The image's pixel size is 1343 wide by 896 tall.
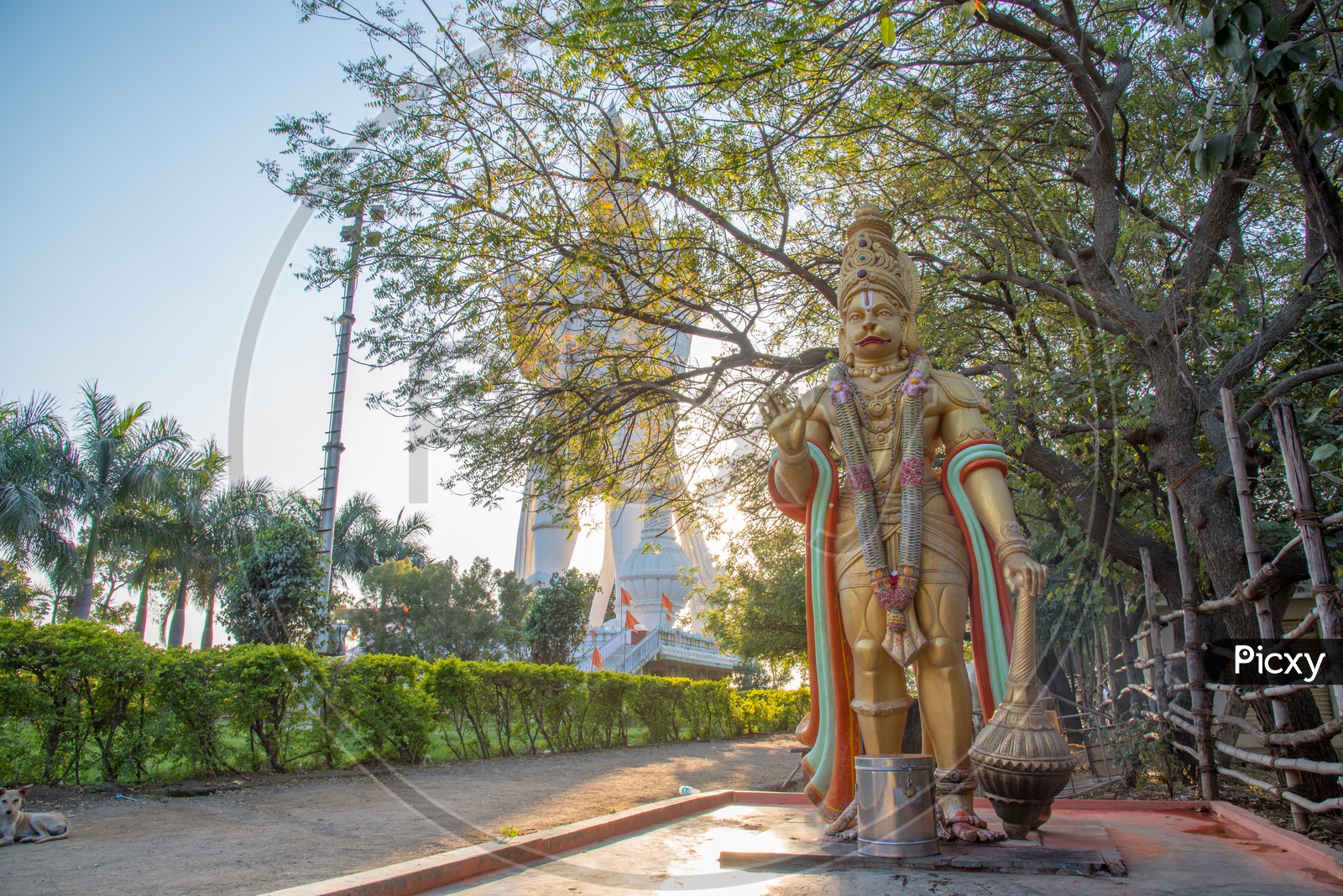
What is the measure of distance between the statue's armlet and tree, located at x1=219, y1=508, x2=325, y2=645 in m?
14.5

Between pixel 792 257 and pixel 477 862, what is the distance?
6733 mm

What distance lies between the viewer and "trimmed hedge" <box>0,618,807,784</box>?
7.23 m

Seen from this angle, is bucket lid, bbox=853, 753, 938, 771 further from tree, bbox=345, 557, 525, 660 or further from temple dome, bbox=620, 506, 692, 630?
temple dome, bbox=620, 506, 692, 630

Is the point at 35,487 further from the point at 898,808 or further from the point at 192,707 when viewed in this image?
the point at 898,808

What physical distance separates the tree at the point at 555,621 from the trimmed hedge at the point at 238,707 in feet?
41.2

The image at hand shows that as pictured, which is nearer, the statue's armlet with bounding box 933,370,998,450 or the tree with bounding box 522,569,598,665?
the statue's armlet with bounding box 933,370,998,450

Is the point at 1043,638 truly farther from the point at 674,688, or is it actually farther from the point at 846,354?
the point at 846,354

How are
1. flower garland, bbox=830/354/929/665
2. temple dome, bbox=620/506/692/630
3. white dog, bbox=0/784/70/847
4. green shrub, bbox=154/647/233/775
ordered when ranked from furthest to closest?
temple dome, bbox=620/506/692/630
green shrub, bbox=154/647/233/775
white dog, bbox=0/784/70/847
flower garland, bbox=830/354/929/665

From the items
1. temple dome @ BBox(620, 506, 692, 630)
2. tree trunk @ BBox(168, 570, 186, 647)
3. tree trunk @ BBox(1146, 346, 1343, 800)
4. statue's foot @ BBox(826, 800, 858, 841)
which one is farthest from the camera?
temple dome @ BBox(620, 506, 692, 630)

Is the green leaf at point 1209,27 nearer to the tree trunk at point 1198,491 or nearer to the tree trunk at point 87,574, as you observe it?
the tree trunk at point 1198,491

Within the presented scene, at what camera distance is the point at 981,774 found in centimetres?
379

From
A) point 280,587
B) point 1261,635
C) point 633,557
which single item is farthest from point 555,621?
point 1261,635

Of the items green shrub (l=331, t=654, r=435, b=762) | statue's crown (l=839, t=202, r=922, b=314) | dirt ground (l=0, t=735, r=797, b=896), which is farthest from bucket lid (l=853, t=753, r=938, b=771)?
green shrub (l=331, t=654, r=435, b=762)

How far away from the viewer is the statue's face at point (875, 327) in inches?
195
